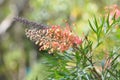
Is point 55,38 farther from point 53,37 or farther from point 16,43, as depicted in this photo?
point 16,43

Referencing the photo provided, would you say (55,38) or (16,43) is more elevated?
(16,43)

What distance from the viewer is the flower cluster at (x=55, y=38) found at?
1284mm

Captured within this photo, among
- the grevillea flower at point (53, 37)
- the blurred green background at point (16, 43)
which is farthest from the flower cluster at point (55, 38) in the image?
the blurred green background at point (16, 43)

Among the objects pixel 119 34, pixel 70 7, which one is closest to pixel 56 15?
pixel 70 7

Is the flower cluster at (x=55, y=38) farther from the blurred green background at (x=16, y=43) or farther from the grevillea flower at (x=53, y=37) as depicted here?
the blurred green background at (x=16, y=43)

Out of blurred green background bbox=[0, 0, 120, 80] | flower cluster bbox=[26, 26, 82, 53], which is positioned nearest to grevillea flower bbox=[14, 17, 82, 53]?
flower cluster bbox=[26, 26, 82, 53]

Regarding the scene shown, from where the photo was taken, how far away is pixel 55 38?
1.30m

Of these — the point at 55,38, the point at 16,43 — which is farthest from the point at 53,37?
the point at 16,43

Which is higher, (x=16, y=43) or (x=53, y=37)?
(x=16, y=43)

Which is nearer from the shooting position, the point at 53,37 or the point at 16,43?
the point at 53,37

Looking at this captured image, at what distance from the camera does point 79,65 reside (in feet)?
4.33

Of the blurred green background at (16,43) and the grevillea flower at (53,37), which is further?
the blurred green background at (16,43)

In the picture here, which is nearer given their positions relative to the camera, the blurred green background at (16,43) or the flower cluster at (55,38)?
the flower cluster at (55,38)

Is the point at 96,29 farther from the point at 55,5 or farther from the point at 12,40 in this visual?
the point at 12,40
